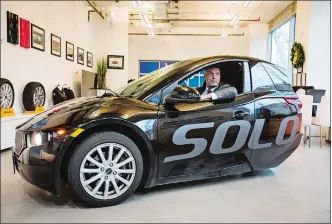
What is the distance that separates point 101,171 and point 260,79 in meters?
1.47

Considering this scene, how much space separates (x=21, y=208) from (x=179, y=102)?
119 cm

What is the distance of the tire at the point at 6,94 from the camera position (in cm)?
394

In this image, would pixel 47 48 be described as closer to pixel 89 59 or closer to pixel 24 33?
pixel 24 33

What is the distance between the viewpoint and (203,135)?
7.08 feet

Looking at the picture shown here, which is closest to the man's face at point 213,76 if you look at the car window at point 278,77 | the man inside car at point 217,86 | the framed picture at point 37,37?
the man inside car at point 217,86

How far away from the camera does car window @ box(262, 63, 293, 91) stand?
2584mm

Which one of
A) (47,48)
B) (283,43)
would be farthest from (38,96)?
(283,43)

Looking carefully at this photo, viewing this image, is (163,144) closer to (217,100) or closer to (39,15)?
(217,100)

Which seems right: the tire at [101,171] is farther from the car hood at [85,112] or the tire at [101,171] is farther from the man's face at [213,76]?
the man's face at [213,76]

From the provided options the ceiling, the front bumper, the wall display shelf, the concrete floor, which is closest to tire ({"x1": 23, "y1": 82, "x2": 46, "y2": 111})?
the wall display shelf

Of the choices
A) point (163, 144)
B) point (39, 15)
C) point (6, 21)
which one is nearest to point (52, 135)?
point (163, 144)

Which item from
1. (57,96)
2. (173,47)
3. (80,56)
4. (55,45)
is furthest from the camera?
(173,47)

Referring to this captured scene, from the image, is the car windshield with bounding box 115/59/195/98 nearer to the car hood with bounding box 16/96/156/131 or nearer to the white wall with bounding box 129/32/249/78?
the car hood with bounding box 16/96/156/131

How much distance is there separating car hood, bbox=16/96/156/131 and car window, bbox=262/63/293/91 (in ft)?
3.73
